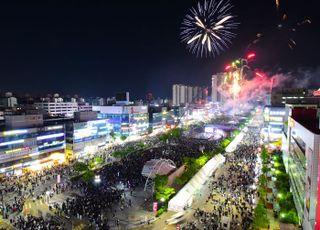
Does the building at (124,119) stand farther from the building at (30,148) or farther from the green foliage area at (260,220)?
the green foliage area at (260,220)

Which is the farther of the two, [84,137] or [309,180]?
[84,137]

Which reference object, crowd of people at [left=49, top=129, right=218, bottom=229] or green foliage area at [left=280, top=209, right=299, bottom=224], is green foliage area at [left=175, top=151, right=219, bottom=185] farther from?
green foliage area at [left=280, top=209, right=299, bottom=224]

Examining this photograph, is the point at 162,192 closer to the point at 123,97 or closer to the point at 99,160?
the point at 99,160

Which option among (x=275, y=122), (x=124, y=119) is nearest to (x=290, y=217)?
(x=275, y=122)

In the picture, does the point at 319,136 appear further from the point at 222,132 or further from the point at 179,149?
the point at 222,132

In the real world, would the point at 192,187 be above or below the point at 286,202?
below

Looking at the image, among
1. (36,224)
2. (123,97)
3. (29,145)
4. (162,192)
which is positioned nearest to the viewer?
(36,224)
